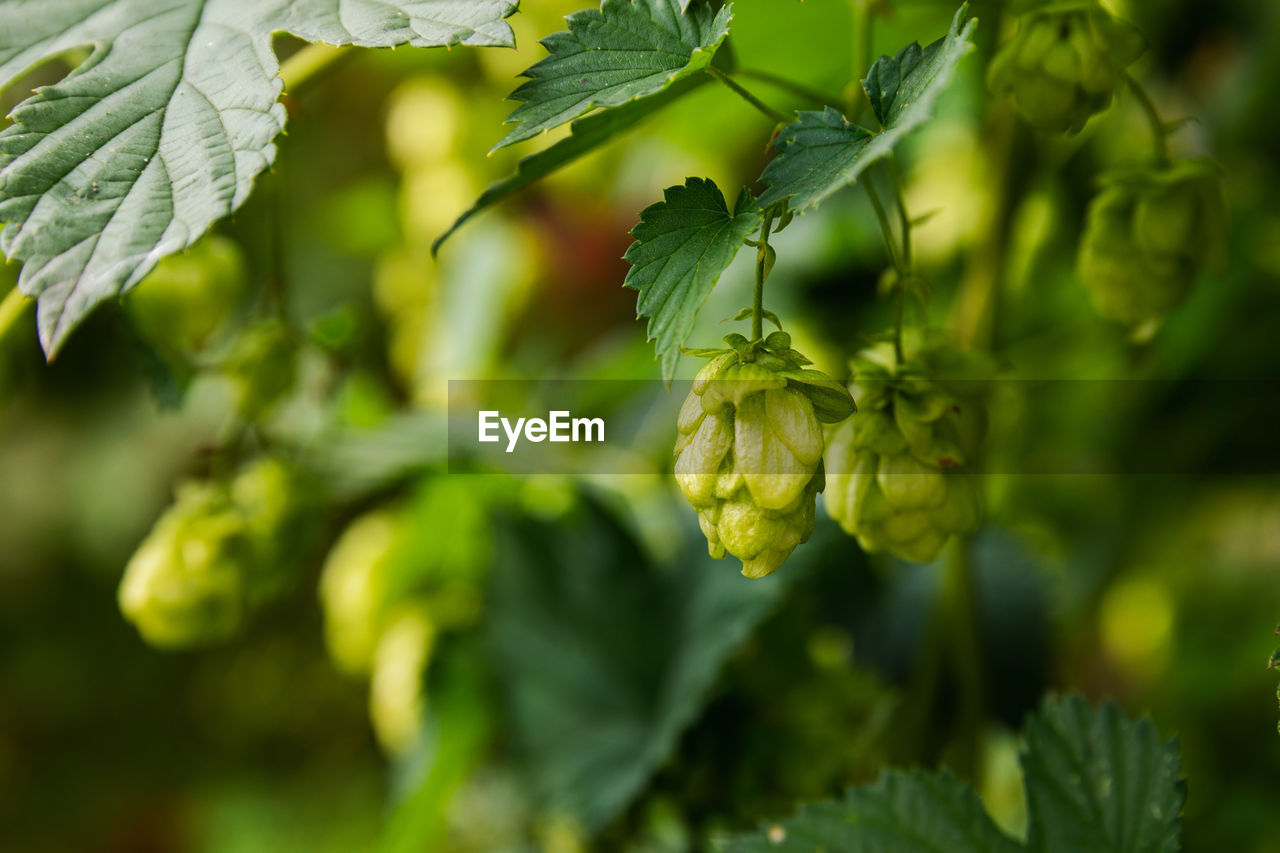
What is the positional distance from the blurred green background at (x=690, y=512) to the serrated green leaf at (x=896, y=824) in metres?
0.14

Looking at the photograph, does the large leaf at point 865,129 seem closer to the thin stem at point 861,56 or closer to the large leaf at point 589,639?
the thin stem at point 861,56

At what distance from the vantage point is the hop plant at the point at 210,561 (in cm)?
73

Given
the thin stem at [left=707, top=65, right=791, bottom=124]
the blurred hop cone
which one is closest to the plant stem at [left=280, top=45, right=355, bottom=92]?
the blurred hop cone

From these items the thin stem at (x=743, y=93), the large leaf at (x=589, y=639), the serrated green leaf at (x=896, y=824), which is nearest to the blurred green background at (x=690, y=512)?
the large leaf at (x=589, y=639)

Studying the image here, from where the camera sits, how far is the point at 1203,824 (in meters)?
1.00

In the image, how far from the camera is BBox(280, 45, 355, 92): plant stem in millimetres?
663

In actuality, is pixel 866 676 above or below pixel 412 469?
below

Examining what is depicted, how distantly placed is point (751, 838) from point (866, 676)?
11.1 inches

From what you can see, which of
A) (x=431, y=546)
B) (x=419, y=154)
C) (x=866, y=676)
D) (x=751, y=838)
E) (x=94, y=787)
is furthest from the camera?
(x=94, y=787)

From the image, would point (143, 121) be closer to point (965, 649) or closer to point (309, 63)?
point (309, 63)

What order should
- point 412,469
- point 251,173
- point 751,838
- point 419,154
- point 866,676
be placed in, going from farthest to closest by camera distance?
point 419,154 < point 412,469 < point 866,676 < point 751,838 < point 251,173

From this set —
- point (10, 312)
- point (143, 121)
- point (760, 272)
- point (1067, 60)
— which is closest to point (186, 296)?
point (10, 312)

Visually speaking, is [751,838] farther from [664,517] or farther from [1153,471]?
[1153,471]

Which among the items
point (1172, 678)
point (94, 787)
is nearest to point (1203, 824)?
point (1172, 678)
